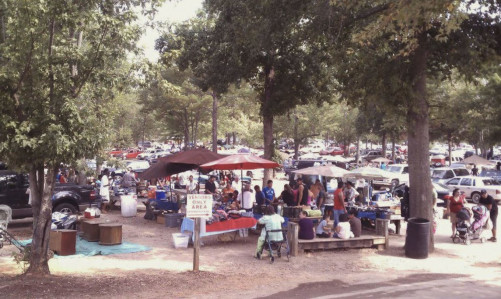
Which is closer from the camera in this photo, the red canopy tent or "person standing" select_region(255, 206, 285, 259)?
"person standing" select_region(255, 206, 285, 259)

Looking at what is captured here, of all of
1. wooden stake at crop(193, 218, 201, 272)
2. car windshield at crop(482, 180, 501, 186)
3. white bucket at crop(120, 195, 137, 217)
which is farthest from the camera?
car windshield at crop(482, 180, 501, 186)

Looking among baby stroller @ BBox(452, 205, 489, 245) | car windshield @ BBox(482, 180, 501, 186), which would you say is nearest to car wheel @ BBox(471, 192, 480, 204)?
car windshield @ BBox(482, 180, 501, 186)

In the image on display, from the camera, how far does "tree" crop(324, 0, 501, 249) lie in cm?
1245

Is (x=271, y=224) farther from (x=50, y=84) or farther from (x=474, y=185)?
(x=474, y=185)

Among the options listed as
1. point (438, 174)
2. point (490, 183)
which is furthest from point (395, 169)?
point (490, 183)

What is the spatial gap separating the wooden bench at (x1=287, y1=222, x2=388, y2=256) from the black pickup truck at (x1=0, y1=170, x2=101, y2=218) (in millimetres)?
7999

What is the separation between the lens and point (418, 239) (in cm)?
1249

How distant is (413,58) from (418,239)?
188 inches

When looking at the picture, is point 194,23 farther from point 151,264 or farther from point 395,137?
point 395,137

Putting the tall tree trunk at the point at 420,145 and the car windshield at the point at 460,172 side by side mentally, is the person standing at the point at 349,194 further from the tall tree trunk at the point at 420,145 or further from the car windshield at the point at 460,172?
the car windshield at the point at 460,172

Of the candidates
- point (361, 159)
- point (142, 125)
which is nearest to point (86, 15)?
point (361, 159)

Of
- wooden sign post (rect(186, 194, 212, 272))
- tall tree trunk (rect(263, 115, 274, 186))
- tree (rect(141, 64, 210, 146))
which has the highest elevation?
tree (rect(141, 64, 210, 146))

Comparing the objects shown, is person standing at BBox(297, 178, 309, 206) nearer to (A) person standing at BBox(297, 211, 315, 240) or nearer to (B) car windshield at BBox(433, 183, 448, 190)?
(A) person standing at BBox(297, 211, 315, 240)

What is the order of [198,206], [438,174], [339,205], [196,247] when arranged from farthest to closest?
[438,174], [339,205], [196,247], [198,206]
